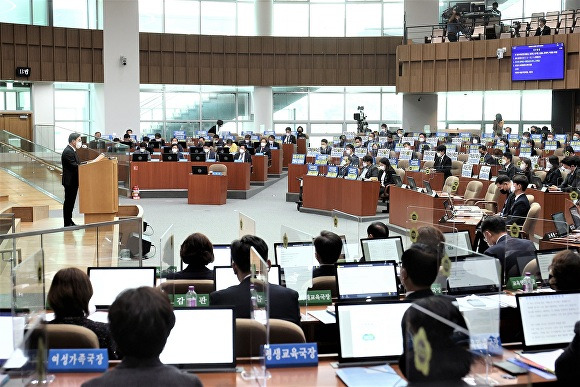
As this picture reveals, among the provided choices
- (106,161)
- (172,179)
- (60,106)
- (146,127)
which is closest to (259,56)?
(146,127)

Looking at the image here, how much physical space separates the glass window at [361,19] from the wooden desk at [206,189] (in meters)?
15.0

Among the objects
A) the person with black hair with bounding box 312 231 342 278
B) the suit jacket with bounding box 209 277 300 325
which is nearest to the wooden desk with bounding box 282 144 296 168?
the person with black hair with bounding box 312 231 342 278

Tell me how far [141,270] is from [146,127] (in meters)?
24.1

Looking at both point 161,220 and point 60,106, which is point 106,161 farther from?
point 60,106

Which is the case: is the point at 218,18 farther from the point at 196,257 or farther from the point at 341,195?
the point at 196,257

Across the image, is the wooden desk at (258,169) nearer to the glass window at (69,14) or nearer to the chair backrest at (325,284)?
the glass window at (69,14)

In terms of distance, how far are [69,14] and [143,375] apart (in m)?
26.6

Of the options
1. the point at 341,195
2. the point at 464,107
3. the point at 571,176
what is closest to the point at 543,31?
the point at 464,107

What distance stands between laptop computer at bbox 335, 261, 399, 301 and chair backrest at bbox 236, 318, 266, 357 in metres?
1.66

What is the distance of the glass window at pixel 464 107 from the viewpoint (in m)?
29.6

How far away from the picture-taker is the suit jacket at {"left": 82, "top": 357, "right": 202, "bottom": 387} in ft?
7.75

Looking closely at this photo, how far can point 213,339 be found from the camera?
382 cm

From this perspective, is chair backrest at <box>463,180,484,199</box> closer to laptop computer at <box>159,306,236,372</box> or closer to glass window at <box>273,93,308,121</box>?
laptop computer at <box>159,306,236,372</box>

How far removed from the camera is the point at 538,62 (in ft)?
74.4
